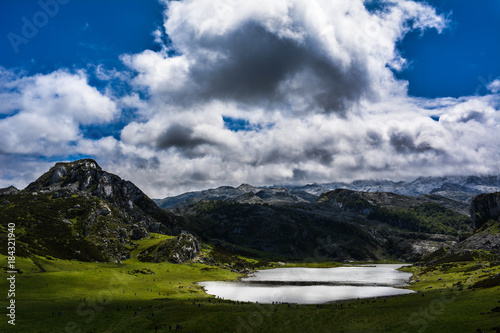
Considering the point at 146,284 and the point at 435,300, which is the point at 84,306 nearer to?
the point at 146,284

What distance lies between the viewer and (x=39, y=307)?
234ft

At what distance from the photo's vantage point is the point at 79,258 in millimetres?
177375

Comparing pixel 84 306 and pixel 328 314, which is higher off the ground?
pixel 84 306

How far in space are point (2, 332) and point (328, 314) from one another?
66.3 metres

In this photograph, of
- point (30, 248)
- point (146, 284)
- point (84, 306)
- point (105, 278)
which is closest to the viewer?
point (84, 306)

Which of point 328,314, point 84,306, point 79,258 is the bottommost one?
point 328,314

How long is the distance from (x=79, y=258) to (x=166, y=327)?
493ft

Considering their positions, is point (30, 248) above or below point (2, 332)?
above

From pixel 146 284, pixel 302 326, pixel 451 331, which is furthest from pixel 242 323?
pixel 146 284

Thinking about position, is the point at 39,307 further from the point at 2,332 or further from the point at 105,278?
the point at 105,278

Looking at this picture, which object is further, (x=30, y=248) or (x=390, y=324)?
(x=30, y=248)

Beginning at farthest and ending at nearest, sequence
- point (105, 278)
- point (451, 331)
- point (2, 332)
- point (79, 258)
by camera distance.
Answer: point (79, 258) → point (105, 278) → point (2, 332) → point (451, 331)

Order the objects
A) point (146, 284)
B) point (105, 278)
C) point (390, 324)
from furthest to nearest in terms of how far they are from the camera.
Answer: point (146, 284), point (105, 278), point (390, 324)

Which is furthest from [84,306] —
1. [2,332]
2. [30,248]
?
[30,248]
